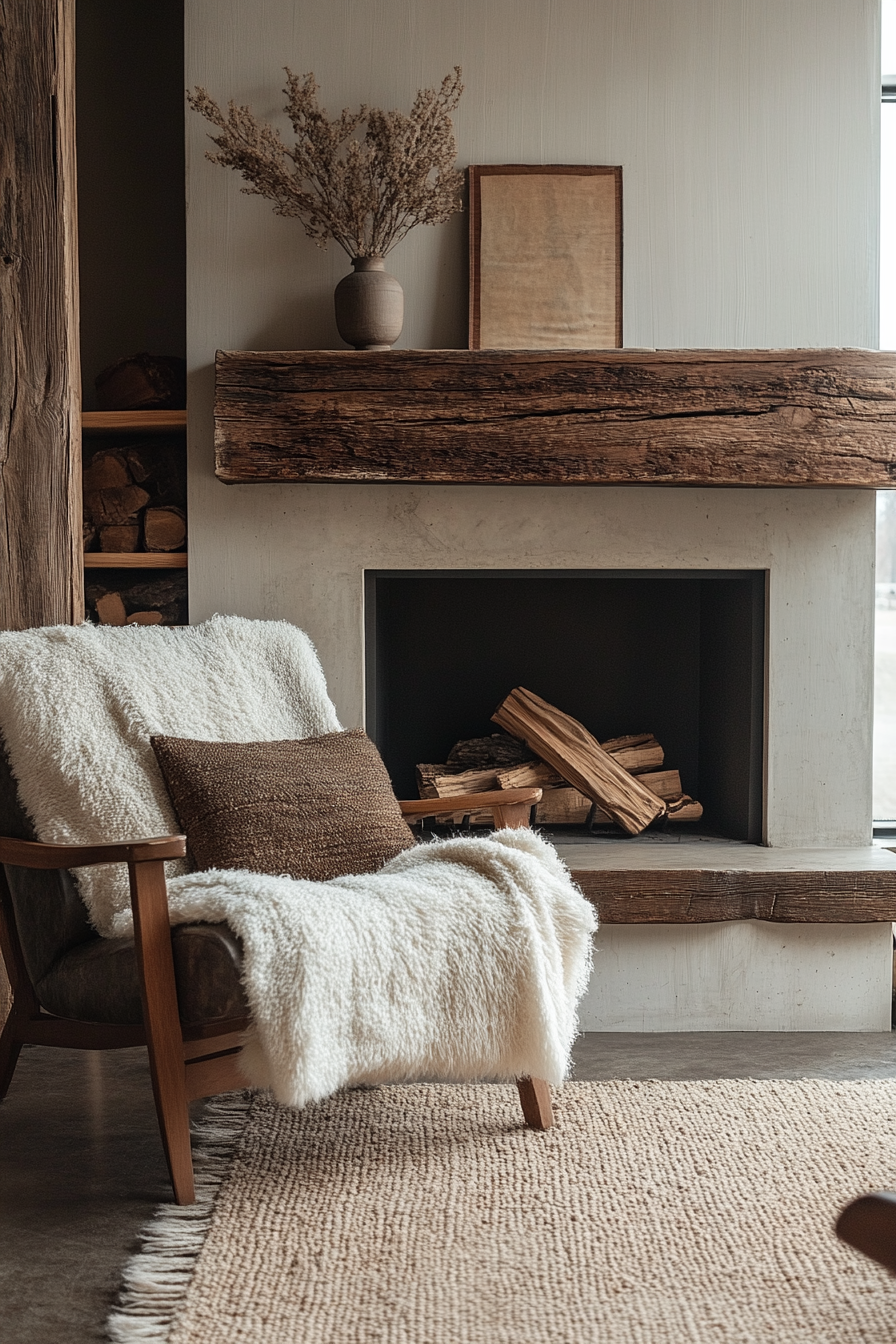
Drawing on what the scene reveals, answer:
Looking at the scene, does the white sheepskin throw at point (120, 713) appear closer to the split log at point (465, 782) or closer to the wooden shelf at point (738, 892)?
the split log at point (465, 782)

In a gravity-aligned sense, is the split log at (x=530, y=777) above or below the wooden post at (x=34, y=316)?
below

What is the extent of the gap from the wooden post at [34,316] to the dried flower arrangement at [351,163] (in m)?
0.35

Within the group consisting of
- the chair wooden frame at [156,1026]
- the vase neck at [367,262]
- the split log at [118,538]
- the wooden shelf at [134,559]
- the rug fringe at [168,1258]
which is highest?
the vase neck at [367,262]

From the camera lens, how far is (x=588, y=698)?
10.9ft

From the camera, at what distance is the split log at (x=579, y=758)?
3053 mm

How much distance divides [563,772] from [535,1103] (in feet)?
3.53

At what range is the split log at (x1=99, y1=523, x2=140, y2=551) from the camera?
2979mm

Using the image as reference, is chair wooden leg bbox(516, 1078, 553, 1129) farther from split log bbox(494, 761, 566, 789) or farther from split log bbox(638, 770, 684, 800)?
split log bbox(638, 770, 684, 800)

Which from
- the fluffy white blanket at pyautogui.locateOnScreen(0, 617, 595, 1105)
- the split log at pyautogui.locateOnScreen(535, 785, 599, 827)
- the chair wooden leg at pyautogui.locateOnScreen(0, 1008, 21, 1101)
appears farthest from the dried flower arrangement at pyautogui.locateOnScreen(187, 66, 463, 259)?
the chair wooden leg at pyautogui.locateOnScreen(0, 1008, 21, 1101)

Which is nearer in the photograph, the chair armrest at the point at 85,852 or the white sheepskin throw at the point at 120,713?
the chair armrest at the point at 85,852

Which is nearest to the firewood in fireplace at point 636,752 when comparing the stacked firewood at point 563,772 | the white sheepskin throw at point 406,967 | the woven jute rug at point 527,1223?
the stacked firewood at point 563,772

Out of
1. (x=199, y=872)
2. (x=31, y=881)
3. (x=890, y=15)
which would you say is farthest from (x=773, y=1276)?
(x=890, y=15)

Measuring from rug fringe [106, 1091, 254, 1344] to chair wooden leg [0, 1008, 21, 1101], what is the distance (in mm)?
378

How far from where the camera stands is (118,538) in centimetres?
298
